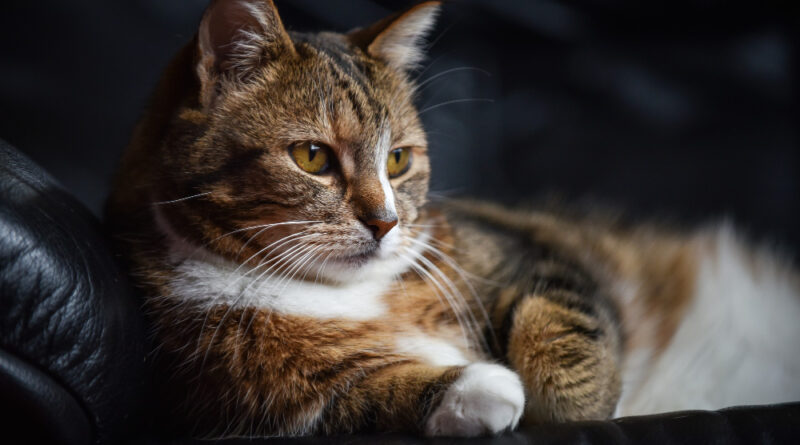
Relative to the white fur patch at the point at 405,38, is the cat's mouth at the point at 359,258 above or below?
below

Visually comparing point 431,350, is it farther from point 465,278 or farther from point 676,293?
point 676,293

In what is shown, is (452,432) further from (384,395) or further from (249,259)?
(249,259)

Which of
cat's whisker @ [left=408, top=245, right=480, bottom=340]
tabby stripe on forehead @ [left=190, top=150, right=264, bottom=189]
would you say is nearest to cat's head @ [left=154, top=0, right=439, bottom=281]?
tabby stripe on forehead @ [left=190, top=150, right=264, bottom=189]

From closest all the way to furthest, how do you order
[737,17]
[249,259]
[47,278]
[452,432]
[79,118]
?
1. [47,278]
2. [452,432]
3. [249,259]
4. [79,118]
5. [737,17]

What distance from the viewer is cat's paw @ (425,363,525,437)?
2.59 ft

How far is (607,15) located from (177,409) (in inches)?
56.7

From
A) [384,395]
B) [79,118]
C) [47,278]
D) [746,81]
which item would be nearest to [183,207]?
[47,278]

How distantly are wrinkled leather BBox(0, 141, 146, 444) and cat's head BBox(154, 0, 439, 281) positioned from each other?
0.58 ft

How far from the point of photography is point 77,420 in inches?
27.4

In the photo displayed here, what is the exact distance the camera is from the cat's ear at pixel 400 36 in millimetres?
1069

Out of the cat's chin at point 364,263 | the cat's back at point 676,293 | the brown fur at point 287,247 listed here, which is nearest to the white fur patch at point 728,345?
the cat's back at point 676,293

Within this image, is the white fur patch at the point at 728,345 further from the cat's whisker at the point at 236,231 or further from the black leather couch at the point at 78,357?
the cat's whisker at the point at 236,231

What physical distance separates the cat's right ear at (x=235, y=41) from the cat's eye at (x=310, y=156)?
149 millimetres

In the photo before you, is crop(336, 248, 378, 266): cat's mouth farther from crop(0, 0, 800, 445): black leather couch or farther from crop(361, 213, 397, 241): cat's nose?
crop(0, 0, 800, 445): black leather couch
